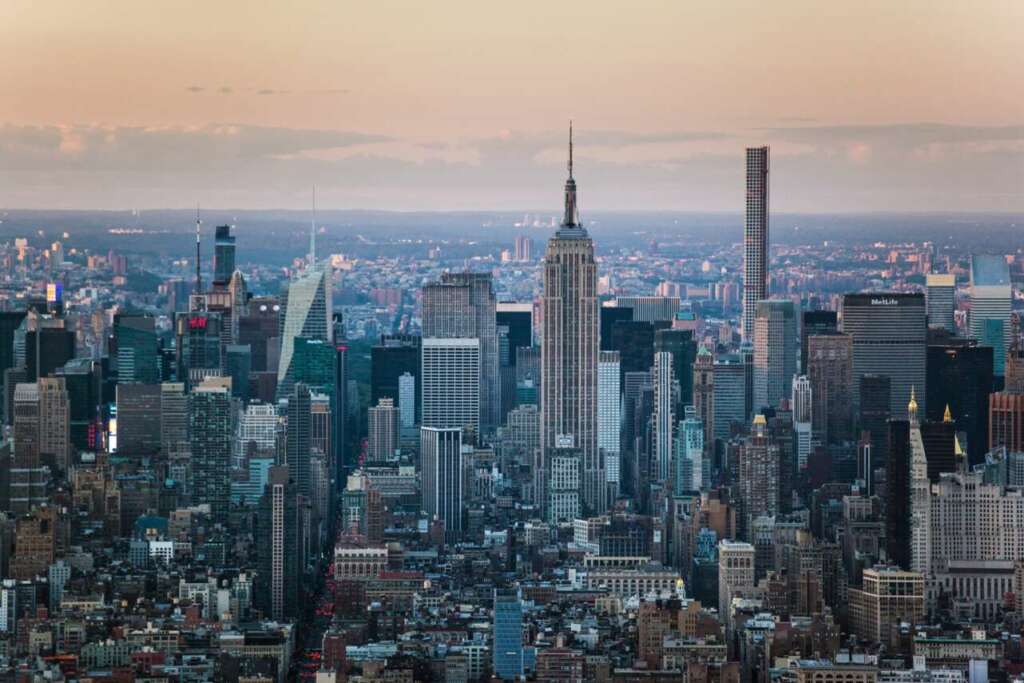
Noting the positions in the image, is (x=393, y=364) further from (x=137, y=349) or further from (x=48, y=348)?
(x=48, y=348)

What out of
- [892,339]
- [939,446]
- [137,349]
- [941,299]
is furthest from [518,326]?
[939,446]

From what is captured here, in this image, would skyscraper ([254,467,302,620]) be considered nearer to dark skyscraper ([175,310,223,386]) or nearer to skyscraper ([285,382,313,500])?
skyscraper ([285,382,313,500])

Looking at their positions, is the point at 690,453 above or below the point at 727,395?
below

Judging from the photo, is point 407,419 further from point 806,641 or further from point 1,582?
point 806,641

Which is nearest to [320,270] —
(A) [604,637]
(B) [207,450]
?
(B) [207,450]

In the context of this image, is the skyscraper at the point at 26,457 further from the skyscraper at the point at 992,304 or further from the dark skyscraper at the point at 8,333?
the skyscraper at the point at 992,304

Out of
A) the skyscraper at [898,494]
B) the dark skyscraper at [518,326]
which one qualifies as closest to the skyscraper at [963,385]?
the skyscraper at [898,494]
